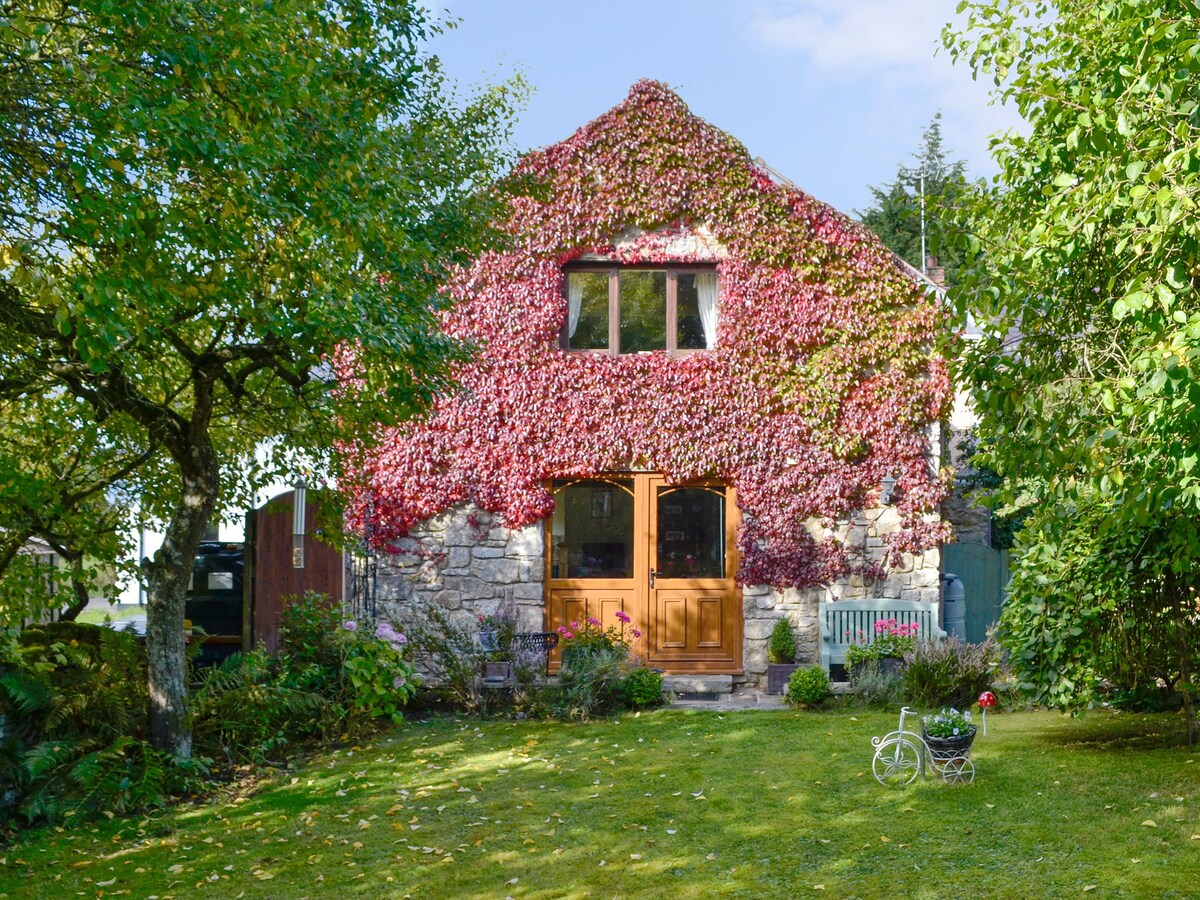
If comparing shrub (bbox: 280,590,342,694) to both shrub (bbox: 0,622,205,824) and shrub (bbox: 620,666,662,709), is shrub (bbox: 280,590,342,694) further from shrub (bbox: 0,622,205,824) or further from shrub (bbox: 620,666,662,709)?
shrub (bbox: 620,666,662,709)

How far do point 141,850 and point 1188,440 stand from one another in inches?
241

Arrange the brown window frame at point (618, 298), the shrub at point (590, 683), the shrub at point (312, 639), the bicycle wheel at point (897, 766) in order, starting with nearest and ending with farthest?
1. the bicycle wheel at point (897, 766)
2. the shrub at point (312, 639)
3. the shrub at point (590, 683)
4. the brown window frame at point (618, 298)

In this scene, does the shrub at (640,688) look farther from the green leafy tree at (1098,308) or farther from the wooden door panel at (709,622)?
the green leafy tree at (1098,308)

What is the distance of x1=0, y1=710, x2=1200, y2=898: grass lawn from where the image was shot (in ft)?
19.0

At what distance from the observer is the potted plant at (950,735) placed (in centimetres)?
755

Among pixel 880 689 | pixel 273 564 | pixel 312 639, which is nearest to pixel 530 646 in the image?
pixel 312 639

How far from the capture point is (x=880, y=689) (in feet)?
35.2

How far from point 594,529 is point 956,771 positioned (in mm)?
5739

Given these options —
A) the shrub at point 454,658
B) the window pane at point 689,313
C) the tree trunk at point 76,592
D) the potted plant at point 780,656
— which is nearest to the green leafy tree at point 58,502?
the tree trunk at point 76,592

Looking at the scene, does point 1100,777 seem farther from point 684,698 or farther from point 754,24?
point 754,24

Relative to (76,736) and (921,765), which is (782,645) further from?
(76,736)

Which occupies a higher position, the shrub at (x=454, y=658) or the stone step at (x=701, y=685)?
the shrub at (x=454, y=658)

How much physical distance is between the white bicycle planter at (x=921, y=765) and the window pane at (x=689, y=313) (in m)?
5.90

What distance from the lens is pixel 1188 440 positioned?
4.77 meters
